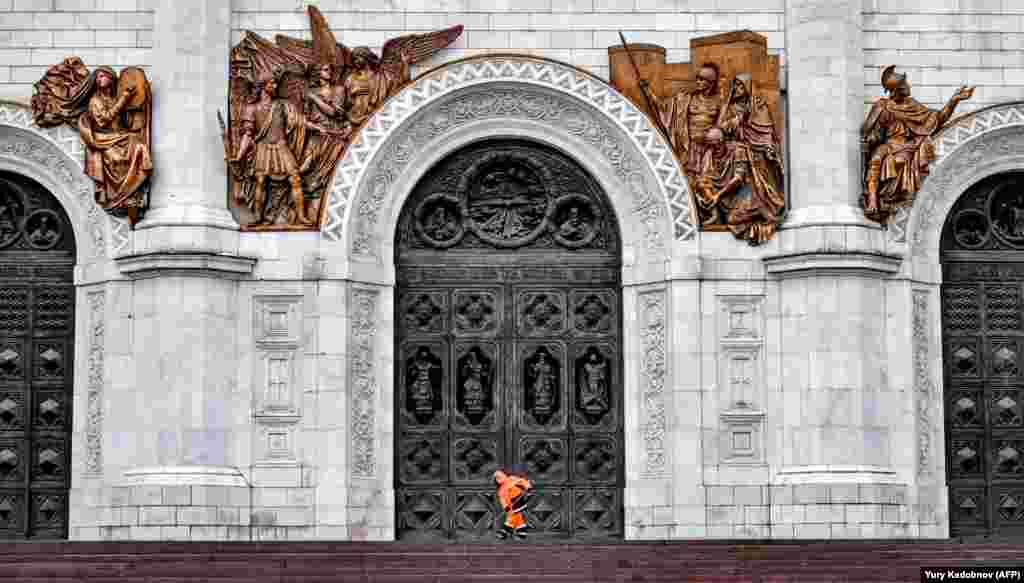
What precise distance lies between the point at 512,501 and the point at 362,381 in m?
3.20

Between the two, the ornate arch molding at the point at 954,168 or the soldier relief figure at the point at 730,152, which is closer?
the soldier relief figure at the point at 730,152

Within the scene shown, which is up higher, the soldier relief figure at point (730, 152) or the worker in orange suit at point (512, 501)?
the soldier relief figure at point (730, 152)

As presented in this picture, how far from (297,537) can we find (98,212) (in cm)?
604

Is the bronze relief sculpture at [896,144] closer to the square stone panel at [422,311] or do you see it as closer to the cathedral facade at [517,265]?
the cathedral facade at [517,265]

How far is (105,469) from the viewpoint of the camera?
32.0 meters

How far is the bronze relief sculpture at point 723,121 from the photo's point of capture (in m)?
32.7

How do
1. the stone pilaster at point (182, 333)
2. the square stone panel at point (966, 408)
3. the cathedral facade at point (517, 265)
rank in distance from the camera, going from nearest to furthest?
the stone pilaster at point (182, 333)
the cathedral facade at point (517, 265)
the square stone panel at point (966, 408)

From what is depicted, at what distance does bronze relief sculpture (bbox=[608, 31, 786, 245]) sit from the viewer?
107ft

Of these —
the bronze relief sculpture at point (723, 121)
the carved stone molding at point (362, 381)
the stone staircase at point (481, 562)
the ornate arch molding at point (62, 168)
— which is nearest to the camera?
the stone staircase at point (481, 562)

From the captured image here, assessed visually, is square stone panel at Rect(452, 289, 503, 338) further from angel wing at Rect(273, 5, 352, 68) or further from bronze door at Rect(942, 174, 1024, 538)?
bronze door at Rect(942, 174, 1024, 538)

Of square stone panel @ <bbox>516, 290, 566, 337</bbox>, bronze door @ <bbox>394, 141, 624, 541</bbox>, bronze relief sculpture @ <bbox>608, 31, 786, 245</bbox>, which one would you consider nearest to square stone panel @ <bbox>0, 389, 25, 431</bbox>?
bronze door @ <bbox>394, 141, 624, 541</bbox>

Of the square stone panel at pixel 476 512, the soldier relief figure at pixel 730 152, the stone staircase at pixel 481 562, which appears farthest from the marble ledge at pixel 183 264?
the soldier relief figure at pixel 730 152

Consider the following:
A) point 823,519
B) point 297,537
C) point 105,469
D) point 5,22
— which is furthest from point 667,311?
point 5,22

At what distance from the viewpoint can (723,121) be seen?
108 feet
